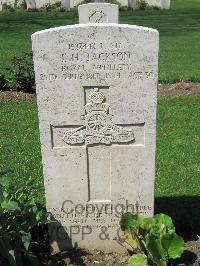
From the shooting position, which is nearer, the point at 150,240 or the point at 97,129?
the point at 150,240

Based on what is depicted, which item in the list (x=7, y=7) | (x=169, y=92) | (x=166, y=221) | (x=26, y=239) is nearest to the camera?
(x=26, y=239)

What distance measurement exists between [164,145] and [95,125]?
10.9 feet

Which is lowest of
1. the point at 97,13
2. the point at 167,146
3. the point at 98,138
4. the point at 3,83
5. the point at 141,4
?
the point at 167,146

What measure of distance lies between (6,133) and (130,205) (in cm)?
382

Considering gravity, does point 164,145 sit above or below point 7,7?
below

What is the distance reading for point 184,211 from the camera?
4895 millimetres

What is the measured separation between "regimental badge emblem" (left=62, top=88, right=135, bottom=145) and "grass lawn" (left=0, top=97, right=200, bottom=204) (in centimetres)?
109

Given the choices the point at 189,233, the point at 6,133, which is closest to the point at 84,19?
the point at 6,133

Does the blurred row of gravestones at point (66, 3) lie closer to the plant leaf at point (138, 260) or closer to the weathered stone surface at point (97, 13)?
the weathered stone surface at point (97, 13)

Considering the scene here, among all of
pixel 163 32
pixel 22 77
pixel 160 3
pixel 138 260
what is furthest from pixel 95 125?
pixel 160 3

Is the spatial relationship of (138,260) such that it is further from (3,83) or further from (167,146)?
(3,83)

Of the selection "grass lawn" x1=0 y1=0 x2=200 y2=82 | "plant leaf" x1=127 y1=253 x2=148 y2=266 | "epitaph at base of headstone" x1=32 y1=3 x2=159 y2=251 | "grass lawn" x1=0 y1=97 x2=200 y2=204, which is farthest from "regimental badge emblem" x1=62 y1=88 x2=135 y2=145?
"grass lawn" x1=0 y1=0 x2=200 y2=82

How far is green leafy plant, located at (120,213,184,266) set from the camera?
350 cm

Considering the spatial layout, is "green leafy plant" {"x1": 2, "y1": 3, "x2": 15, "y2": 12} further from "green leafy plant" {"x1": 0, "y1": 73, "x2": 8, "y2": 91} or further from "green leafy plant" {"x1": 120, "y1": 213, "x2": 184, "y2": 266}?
"green leafy plant" {"x1": 120, "y1": 213, "x2": 184, "y2": 266}
